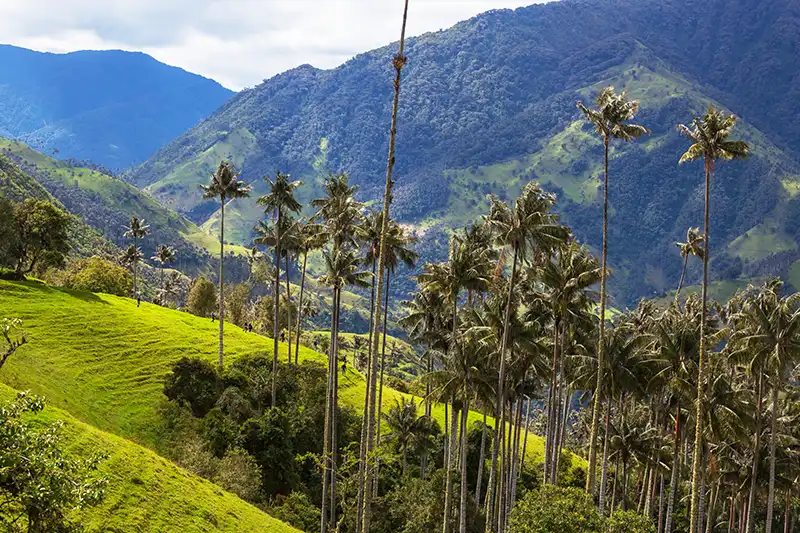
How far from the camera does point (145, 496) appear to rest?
1631 inches

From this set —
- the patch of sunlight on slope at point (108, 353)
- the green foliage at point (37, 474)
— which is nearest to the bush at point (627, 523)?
the green foliage at point (37, 474)

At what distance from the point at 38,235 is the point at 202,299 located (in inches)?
2013

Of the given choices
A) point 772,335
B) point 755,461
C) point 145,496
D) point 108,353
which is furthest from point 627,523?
point 108,353

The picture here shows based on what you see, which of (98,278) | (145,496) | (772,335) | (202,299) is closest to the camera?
(145,496)

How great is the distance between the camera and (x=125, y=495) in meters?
40.2

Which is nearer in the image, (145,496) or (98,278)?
(145,496)

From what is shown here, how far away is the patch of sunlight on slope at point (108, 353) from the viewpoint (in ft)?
226

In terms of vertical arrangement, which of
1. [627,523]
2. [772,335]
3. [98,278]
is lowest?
[627,523]

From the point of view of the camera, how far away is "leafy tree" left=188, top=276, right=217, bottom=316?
15362 centimetres

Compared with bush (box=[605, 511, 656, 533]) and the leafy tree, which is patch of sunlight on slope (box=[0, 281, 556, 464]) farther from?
bush (box=[605, 511, 656, 533])

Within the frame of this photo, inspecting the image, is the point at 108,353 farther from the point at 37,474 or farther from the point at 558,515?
the point at 37,474

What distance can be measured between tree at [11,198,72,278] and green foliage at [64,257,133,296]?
15908 mm

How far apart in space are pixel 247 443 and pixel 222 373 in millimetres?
15885

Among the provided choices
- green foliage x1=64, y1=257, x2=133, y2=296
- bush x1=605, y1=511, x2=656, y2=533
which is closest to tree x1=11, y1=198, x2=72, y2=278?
green foliage x1=64, y1=257, x2=133, y2=296
